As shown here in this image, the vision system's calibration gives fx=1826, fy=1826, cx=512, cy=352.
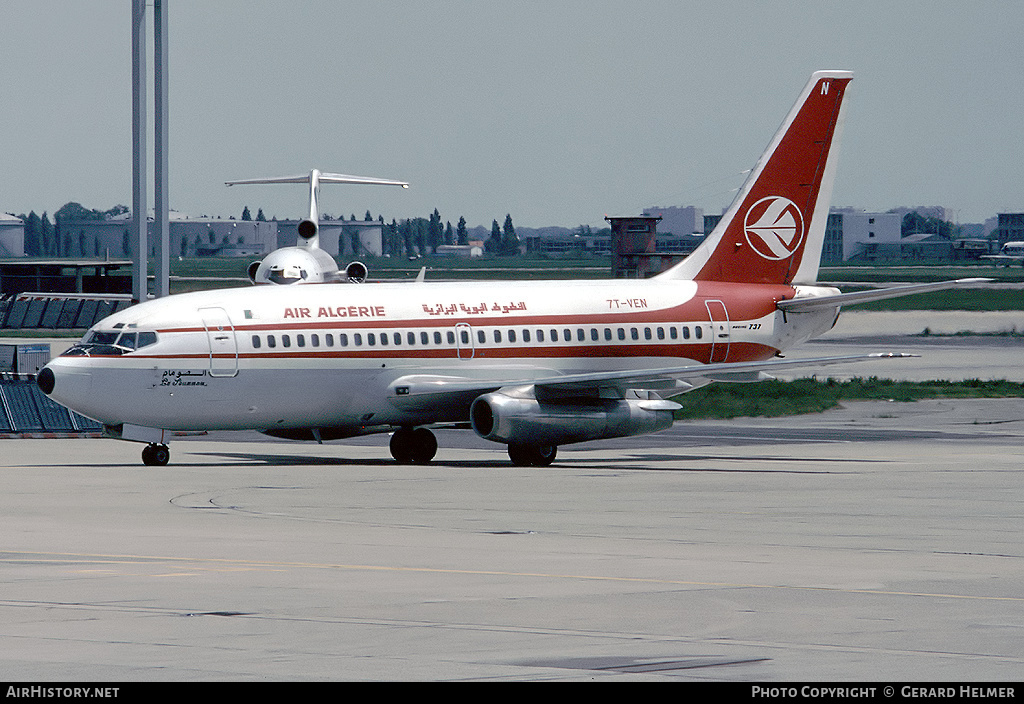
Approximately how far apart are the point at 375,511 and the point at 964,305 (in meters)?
121

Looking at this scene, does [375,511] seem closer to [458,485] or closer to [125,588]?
[458,485]

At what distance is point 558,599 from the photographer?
18.7 metres

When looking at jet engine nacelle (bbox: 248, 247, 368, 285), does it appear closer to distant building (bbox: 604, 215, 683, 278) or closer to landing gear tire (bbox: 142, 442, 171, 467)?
landing gear tire (bbox: 142, 442, 171, 467)

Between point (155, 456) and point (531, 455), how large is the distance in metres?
8.24

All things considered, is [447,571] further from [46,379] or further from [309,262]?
[309,262]

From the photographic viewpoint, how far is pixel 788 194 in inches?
1825

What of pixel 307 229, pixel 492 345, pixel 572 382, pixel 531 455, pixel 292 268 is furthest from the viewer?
pixel 307 229

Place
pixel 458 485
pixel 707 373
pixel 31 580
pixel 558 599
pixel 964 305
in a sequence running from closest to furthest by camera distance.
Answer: pixel 558 599, pixel 31 580, pixel 458 485, pixel 707 373, pixel 964 305

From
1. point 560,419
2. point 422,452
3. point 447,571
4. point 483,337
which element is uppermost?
point 483,337

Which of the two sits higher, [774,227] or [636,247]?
[774,227]

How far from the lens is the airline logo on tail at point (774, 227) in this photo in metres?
45.9

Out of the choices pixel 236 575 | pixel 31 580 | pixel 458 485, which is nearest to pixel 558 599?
pixel 236 575

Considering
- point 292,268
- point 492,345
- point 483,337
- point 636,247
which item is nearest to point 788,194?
point 492,345
